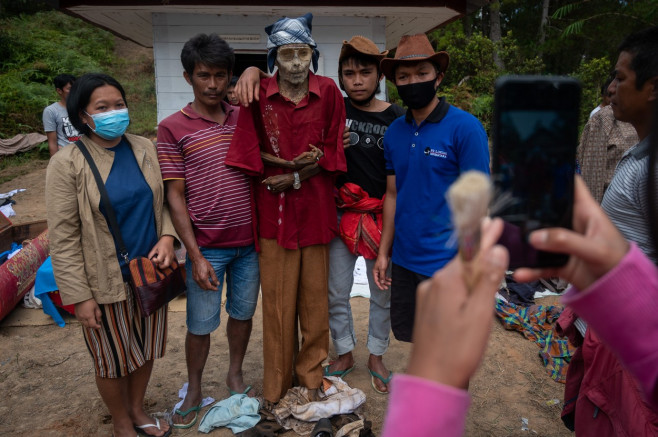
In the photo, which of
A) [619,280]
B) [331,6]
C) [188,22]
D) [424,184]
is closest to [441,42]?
[331,6]

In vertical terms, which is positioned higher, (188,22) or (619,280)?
(188,22)

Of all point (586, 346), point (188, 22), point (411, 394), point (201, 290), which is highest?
point (188, 22)

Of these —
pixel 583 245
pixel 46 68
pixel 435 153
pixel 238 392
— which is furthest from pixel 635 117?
pixel 46 68

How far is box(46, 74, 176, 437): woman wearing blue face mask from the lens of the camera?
8.05ft

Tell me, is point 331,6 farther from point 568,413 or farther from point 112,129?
point 568,413

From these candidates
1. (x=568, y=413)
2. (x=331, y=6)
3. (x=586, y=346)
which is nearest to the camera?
(x=586, y=346)

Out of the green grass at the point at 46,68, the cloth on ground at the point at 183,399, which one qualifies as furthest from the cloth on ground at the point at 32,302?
the green grass at the point at 46,68

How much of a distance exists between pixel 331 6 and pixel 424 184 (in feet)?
16.7

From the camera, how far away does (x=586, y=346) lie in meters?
1.99

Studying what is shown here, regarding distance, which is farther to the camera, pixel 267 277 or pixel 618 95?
pixel 267 277

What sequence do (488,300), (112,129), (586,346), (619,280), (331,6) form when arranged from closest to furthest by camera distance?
(488,300)
(619,280)
(586,346)
(112,129)
(331,6)

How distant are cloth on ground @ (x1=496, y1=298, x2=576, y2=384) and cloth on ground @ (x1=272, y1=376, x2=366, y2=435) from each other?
1.68 metres

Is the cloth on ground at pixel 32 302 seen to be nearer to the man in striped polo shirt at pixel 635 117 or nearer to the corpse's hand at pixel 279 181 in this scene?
the corpse's hand at pixel 279 181

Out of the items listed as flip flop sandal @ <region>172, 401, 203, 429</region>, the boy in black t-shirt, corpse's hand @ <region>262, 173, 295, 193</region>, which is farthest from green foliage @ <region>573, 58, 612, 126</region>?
flip flop sandal @ <region>172, 401, 203, 429</region>
